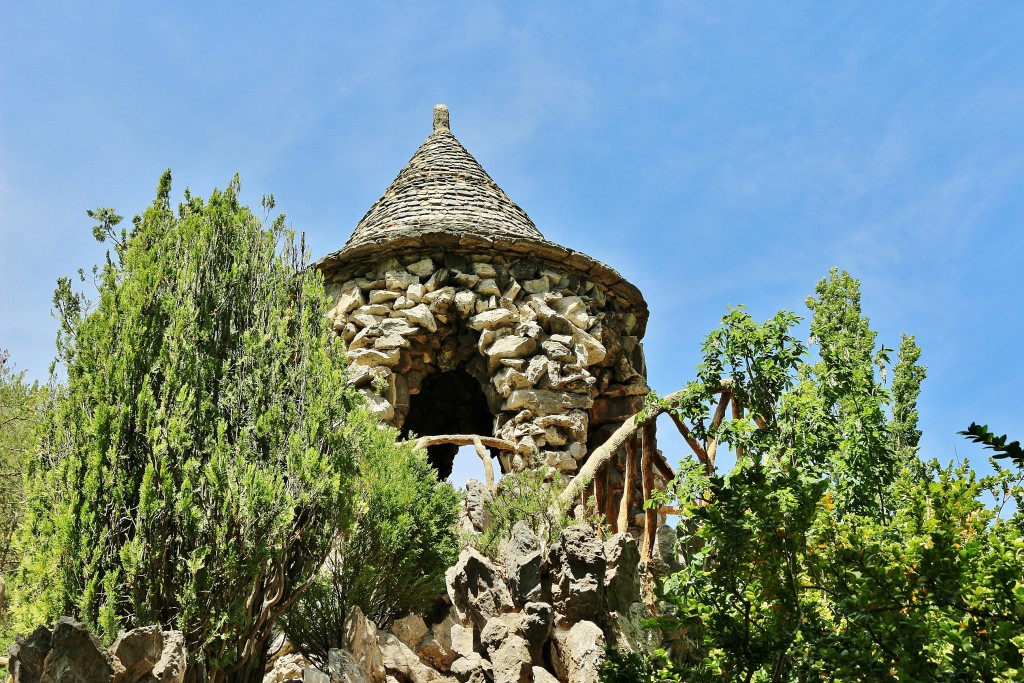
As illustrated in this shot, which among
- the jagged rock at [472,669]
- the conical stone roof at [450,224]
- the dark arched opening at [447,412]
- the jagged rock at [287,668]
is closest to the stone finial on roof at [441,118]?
the conical stone roof at [450,224]

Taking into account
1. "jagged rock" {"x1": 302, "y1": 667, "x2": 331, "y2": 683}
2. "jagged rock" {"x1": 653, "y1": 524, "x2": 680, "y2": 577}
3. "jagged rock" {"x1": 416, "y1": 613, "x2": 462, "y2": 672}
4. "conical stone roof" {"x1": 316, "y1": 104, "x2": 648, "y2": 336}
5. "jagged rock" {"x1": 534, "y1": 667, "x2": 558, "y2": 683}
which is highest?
"conical stone roof" {"x1": 316, "y1": 104, "x2": 648, "y2": 336}

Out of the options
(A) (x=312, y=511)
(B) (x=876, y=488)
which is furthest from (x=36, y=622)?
(B) (x=876, y=488)

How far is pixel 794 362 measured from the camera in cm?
514

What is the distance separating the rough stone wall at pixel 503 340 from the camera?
9133 mm

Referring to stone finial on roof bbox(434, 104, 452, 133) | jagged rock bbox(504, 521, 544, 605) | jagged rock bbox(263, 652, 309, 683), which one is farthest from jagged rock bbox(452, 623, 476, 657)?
stone finial on roof bbox(434, 104, 452, 133)

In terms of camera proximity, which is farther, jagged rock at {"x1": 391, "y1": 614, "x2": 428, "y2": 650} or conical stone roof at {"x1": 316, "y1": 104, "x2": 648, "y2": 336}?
conical stone roof at {"x1": 316, "y1": 104, "x2": 648, "y2": 336}

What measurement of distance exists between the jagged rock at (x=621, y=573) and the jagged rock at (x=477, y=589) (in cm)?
63

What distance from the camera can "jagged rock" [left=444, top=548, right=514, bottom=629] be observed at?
578 cm

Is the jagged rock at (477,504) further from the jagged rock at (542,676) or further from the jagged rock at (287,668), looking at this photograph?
the jagged rock at (542,676)

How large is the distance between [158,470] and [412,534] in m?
2.38

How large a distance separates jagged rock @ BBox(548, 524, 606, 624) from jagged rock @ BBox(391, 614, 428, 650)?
134cm

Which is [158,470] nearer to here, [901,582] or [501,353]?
[901,582]

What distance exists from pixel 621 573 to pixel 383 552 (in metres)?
1.92

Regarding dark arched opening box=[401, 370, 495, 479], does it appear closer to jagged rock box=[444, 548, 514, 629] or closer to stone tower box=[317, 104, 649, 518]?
stone tower box=[317, 104, 649, 518]
